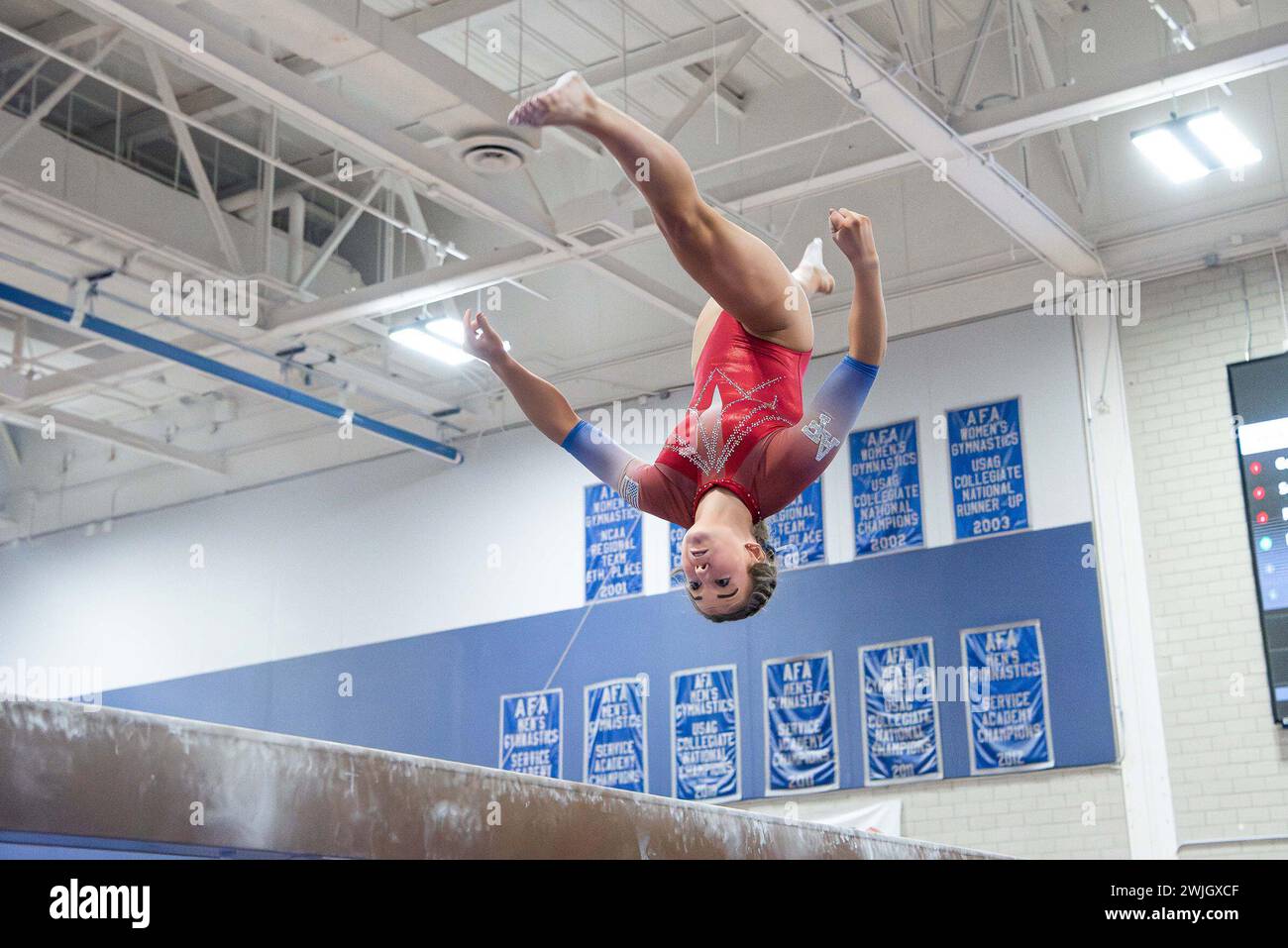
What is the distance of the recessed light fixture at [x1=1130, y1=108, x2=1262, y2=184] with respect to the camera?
845 cm

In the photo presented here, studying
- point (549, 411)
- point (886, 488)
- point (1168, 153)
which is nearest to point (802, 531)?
point (886, 488)

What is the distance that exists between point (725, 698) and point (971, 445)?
286cm

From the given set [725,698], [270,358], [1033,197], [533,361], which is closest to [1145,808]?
[725,698]

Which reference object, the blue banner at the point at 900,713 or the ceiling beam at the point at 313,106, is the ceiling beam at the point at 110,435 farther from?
the blue banner at the point at 900,713

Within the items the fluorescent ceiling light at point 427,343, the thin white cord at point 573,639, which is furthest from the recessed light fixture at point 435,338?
the thin white cord at point 573,639

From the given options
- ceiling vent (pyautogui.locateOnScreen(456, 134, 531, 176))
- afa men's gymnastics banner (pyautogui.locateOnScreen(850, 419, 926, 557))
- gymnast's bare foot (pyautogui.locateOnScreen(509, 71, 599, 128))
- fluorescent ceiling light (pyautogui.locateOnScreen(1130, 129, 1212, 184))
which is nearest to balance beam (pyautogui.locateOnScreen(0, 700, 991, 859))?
gymnast's bare foot (pyautogui.locateOnScreen(509, 71, 599, 128))

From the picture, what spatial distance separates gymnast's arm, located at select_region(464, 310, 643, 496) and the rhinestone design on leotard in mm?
286

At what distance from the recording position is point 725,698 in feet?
37.7

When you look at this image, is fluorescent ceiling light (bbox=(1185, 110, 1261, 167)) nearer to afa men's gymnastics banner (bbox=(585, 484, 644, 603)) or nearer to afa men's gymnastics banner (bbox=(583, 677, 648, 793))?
afa men's gymnastics banner (bbox=(585, 484, 644, 603))

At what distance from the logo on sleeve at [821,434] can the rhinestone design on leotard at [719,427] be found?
165mm

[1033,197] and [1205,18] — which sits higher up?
[1205,18]

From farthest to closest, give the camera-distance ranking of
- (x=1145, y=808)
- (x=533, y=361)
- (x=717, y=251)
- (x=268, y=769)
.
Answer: (x=533, y=361) < (x=1145, y=808) < (x=717, y=251) < (x=268, y=769)

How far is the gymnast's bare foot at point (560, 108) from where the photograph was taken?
3307mm

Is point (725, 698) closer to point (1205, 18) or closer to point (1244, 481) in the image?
point (1244, 481)
